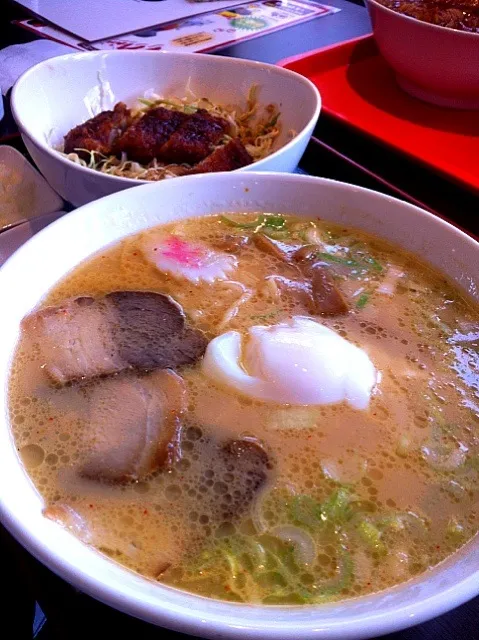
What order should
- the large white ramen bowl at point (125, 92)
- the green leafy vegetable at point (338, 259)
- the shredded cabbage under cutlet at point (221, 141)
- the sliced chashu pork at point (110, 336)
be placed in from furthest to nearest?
the shredded cabbage under cutlet at point (221, 141), the large white ramen bowl at point (125, 92), the green leafy vegetable at point (338, 259), the sliced chashu pork at point (110, 336)

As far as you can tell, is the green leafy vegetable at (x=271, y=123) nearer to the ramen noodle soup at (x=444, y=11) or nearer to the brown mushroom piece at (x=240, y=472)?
the ramen noodle soup at (x=444, y=11)

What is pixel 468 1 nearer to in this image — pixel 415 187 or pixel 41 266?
pixel 415 187

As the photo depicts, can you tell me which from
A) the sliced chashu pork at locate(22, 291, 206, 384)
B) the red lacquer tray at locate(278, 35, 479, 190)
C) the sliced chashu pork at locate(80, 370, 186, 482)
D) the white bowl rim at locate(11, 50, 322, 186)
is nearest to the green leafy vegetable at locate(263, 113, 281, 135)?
the white bowl rim at locate(11, 50, 322, 186)

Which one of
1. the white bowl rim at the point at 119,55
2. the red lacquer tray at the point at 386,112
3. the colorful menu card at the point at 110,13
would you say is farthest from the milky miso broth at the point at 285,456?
the colorful menu card at the point at 110,13

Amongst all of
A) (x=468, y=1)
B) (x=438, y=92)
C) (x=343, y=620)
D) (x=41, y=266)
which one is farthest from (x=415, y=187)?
(x=343, y=620)

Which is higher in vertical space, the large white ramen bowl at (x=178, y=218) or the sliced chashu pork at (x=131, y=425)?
the large white ramen bowl at (x=178, y=218)

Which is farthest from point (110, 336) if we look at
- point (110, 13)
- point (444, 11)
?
point (110, 13)

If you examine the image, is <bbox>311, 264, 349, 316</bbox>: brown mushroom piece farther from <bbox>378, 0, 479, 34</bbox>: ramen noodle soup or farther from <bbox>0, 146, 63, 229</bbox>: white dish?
<bbox>378, 0, 479, 34</bbox>: ramen noodle soup
